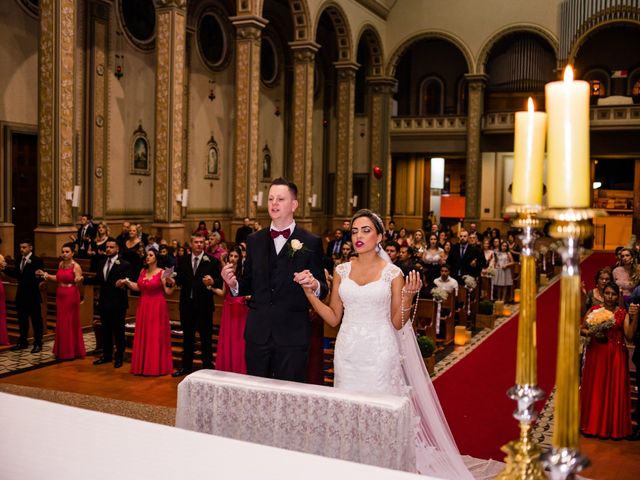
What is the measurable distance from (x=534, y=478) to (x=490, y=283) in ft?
42.2

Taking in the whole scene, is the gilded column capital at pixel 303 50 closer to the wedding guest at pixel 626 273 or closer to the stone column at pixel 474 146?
the stone column at pixel 474 146

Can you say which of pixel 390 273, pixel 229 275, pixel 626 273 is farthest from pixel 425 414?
pixel 626 273

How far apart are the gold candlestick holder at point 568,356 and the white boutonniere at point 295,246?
2797mm

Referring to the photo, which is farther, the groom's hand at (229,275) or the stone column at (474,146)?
the stone column at (474,146)

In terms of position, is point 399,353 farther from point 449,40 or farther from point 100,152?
point 449,40

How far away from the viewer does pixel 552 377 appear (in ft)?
28.3

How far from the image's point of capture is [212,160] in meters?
21.4

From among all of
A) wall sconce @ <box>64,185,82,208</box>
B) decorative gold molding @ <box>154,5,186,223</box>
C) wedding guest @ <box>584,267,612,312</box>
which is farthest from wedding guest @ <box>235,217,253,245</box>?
wedding guest @ <box>584,267,612,312</box>

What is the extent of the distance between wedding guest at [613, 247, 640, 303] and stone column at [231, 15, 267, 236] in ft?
35.7

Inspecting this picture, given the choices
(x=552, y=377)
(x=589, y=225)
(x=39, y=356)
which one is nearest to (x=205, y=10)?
(x=39, y=356)

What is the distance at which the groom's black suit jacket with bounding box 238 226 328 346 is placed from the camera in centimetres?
448

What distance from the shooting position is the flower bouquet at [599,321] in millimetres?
6203

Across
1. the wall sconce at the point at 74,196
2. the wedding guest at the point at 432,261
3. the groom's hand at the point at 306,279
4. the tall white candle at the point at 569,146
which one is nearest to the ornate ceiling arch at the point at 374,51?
the wedding guest at the point at 432,261

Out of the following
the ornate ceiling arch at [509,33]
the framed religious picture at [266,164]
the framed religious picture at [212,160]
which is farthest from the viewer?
A: the ornate ceiling arch at [509,33]
